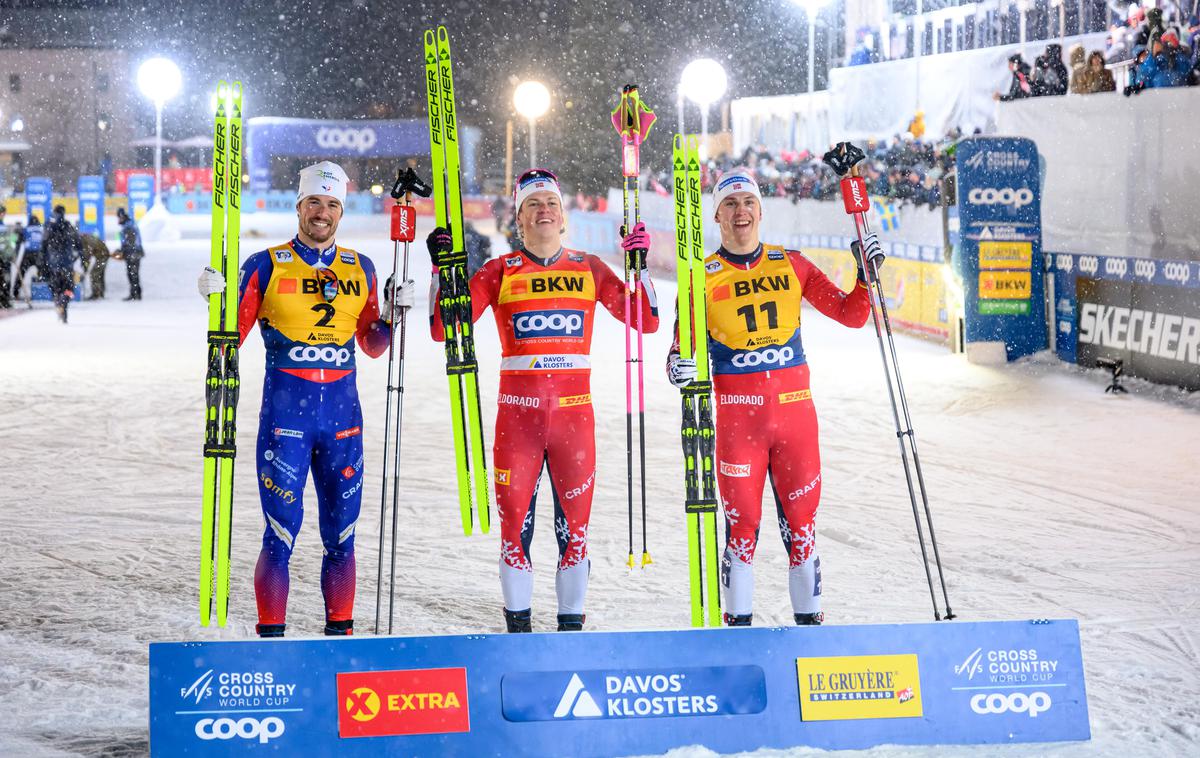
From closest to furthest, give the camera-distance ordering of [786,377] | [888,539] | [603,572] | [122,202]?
[786,377], [603,572], [888,539], [122,202]

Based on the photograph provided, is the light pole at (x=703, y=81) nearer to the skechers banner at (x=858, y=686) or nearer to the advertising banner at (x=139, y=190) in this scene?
the advertising banner at (x=139, y=190)

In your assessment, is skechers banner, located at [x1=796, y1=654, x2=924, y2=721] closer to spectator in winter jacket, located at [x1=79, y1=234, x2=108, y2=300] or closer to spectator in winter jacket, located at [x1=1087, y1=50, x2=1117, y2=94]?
spectator in winter jacket, located at [x1=1087, y1=50, x2=1117, y2=94]

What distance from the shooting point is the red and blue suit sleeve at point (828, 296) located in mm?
5574

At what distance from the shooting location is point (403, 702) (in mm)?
4566

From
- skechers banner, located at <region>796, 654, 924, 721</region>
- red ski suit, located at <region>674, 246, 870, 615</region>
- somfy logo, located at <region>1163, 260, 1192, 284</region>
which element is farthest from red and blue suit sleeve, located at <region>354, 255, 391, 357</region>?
somfy logo, located at <region>1163, 260, 1192, 284</region>

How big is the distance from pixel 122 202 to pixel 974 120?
111 feet

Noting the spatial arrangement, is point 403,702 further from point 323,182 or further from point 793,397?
point 323,182

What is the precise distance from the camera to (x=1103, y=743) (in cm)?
480

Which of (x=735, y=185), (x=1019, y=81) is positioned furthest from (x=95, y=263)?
(x=735, y=185)

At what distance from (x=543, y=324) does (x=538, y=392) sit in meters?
0.27

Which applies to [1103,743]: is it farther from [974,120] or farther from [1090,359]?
[974,120]

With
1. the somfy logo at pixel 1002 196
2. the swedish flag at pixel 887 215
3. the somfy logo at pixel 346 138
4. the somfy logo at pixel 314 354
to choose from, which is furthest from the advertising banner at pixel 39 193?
the somfy logo at pixel 346 138

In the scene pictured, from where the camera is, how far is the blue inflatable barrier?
453cm

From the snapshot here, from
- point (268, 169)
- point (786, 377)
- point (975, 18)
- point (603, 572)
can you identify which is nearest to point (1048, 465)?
point (603, 572)
